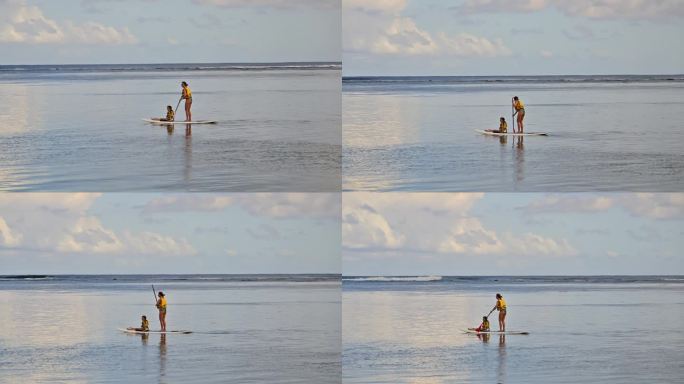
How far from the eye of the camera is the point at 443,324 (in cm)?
768

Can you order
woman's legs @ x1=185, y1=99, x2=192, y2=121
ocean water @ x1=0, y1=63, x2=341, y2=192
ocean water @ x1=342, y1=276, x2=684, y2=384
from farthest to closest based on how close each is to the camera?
1. woman's legs @ x1=185, y1=99, x2=192, y2=121
2. ocean water @ x1=0, y1=63, x2=341, y2=192
3. ocean water @ x1=342, y1=276, x2=684, y2=384

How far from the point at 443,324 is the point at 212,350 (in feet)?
4.04

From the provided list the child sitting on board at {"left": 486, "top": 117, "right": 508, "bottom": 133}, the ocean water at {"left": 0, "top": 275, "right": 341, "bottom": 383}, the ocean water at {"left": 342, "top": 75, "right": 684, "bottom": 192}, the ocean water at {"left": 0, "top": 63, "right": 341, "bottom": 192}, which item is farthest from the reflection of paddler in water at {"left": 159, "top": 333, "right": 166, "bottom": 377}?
the child sitting on board at {"left": 486, "top": 117, "right": 508, "bottom": 133}

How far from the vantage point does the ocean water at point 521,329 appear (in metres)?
7.67

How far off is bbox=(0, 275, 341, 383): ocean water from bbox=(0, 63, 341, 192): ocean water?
0.53 m

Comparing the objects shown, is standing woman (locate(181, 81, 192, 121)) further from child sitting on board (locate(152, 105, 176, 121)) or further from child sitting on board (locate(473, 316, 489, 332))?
child sitting on board (locate(473, 316, 489, 332))

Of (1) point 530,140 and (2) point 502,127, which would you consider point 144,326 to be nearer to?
(2) point 502,127

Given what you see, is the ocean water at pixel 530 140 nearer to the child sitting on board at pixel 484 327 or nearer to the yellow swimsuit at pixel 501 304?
the yellow swimsuit at pixel 501 304

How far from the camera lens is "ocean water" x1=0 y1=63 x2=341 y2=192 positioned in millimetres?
7773

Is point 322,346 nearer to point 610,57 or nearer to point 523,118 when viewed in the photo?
point 523,118

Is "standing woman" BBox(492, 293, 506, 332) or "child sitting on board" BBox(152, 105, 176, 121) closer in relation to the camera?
"standing woman" BBox(492, 293, 506, 332)

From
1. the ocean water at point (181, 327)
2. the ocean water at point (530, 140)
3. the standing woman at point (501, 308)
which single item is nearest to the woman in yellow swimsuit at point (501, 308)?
the standing woman at point (501, 308)

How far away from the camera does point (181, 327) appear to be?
7750 millimetres

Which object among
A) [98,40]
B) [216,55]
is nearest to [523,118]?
[216,55]
